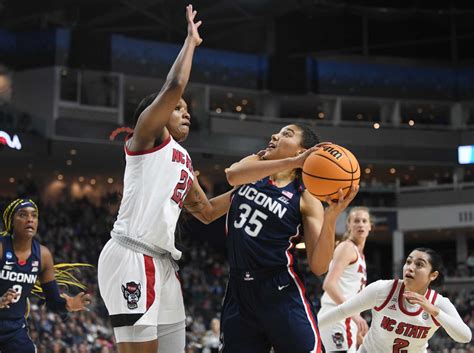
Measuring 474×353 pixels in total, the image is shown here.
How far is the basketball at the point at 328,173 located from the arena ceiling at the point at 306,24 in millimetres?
30827

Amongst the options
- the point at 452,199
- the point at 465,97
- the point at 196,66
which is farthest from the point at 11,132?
the point at 465,97

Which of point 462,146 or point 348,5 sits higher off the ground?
point 348,5

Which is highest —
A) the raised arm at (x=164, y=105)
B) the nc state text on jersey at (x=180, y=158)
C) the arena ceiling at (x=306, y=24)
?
the arena ceiling at (x=306, y=24)

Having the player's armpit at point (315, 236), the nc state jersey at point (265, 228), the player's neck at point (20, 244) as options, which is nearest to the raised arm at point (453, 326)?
the player's armpit at point (315, 236)

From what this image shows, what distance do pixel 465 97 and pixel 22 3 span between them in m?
21.5

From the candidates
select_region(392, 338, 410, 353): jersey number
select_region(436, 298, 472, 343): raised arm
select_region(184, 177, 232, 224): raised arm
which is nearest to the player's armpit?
select_region(184, 177, 232, 224): raised arm

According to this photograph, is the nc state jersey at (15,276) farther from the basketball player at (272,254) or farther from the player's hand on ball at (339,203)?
the player's hand on ball at (339,203)

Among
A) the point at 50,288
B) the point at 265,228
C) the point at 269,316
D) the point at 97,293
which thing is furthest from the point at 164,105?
the point at 97,293

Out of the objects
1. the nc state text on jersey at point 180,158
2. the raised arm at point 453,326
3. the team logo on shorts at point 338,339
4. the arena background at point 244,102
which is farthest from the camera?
the arena background at point 244,102

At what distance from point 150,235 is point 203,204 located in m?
0.78

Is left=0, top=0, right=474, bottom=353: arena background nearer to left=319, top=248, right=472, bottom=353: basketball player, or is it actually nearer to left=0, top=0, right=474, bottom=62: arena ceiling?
left=0, top=0, right=474, bottom=62: arena ceiling

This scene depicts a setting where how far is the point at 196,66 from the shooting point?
34.8m

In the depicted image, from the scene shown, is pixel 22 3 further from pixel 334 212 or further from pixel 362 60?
pixel 334 212

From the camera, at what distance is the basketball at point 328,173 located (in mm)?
4359
